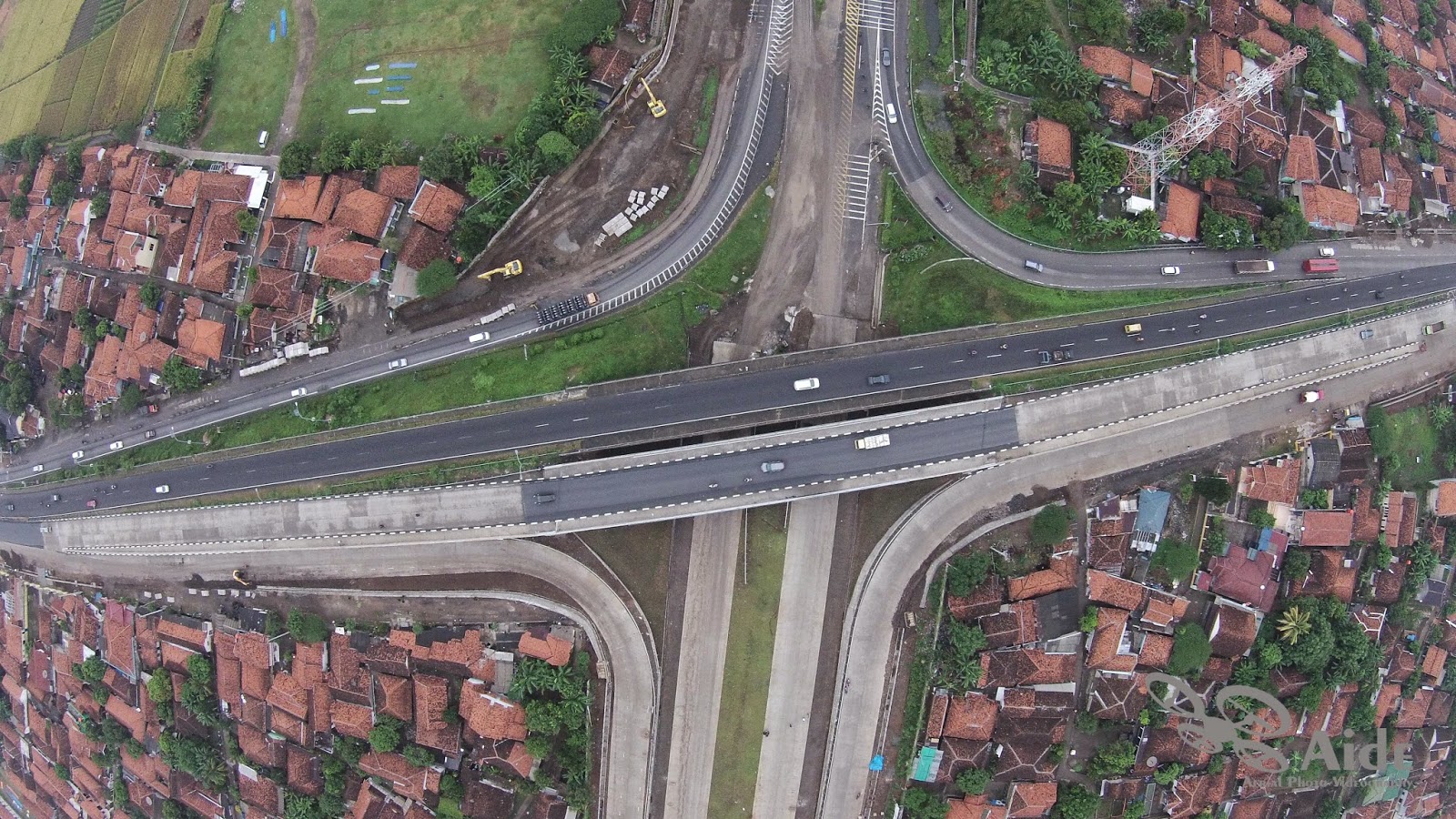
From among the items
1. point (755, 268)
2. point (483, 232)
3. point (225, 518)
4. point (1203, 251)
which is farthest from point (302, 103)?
point (1203, 251)

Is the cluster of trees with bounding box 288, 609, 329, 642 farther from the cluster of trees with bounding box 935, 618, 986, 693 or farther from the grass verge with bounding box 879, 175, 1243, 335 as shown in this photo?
the grass verge with bounding box 879, 175, 1243, 335

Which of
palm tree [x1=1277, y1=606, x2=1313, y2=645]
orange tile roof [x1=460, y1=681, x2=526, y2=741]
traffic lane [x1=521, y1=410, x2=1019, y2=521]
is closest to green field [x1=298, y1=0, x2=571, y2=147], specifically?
traffic lane [x1=521, y1=410, x2=1019, y2=521]

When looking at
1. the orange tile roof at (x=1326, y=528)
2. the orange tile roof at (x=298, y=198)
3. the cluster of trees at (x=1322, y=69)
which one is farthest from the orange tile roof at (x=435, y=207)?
the cluster of trees at (x=1322, y=69)

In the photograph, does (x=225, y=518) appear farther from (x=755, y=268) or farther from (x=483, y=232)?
Answer: (x=755, y=268)

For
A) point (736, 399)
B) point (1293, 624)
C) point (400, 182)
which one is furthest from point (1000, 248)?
point (400, 182)

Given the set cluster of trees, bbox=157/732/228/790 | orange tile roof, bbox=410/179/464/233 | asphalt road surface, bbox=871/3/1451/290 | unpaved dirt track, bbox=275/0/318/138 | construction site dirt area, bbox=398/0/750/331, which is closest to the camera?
orange tile roof, bbox=410/179/464/233

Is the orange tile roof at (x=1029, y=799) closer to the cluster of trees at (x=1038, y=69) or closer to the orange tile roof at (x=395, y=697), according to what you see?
the orange tile roof at (x=395, y=697)
